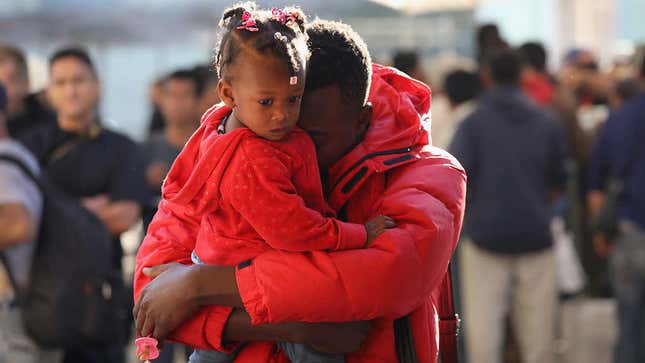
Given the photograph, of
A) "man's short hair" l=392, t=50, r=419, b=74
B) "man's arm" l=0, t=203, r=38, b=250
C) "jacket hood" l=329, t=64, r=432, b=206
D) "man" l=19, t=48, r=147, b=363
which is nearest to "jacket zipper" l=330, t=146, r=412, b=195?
"jacket hood" l=329, t=64, r=432, b=206

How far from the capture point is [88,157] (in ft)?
18.3

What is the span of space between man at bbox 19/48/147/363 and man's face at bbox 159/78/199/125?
1.29 meters

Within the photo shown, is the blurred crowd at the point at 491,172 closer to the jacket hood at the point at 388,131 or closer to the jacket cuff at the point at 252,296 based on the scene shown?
the jacket hood at the point at 388,131

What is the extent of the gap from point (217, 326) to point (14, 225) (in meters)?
2.52

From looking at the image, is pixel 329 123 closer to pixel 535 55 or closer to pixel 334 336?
pixel 334 336

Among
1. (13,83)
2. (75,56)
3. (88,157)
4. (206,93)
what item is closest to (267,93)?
(88,157)

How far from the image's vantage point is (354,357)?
253 centimetres

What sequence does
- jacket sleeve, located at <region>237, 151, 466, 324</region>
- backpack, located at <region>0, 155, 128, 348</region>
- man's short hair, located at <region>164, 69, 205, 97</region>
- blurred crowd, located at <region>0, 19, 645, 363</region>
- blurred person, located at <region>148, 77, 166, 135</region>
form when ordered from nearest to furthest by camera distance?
jacket sleeve, located at <region>237, 151, 466, 324</region>, backpack, located at <region>0, 155, 128, 348</region>, blurred crowd, located at <region>0, 19, 645, 363</region>, man's short hair, located at <region>164, 69, 205, 97</region>, blurred person, located at <region>148, 77, 166, 135</region>

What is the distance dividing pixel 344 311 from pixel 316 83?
1.62 ft

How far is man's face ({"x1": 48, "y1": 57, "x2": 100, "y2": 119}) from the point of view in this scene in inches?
221

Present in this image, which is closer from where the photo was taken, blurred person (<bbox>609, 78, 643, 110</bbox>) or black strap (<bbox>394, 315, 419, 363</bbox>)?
black strap (<bbox>394, 315, 419, 363</bbox>)

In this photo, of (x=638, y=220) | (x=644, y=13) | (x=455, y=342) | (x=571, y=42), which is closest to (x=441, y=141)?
(x=638, y=220)

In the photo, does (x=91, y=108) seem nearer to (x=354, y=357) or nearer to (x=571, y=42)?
(x=354, y=357)

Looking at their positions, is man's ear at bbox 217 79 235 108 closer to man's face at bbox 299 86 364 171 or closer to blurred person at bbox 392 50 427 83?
man's face at bbox 299 86 364 171
